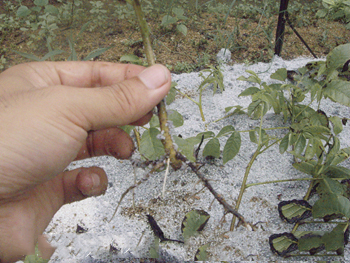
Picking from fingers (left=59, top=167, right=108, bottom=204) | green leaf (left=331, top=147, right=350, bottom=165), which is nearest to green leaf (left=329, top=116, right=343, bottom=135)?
green leaf (left=331, top=147, right=350, bottom=165)

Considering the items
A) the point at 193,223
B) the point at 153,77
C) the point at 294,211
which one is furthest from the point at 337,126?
the point at 153,77

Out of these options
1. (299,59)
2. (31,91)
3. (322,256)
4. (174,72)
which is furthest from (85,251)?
(299,59)

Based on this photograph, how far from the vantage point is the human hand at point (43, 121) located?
32.9 inches

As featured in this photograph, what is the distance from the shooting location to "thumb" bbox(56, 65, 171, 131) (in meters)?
0.86

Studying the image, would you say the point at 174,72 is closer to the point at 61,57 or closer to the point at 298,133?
the point at 61,57

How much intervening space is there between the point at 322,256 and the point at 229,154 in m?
0.47

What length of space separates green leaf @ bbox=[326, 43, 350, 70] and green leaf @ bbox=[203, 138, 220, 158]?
1.81ft

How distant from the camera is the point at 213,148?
50.5 inches

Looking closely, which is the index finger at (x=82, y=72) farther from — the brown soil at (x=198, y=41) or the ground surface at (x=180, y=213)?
the brown soil at (x=198, y=41)

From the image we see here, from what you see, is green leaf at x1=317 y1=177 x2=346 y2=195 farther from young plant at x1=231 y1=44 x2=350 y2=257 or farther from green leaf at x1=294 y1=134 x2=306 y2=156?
green leaf at x1=294 y1=134 x2=306 y2=156

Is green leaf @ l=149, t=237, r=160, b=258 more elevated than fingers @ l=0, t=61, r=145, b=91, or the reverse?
fingers @ l=0, t=61, r=145, b=91

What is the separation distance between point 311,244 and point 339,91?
0.57m

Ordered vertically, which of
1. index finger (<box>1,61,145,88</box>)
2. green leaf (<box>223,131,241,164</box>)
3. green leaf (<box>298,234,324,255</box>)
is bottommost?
green leaf (<box>298,234,324,255</box>)

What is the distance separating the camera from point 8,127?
2.71ft
